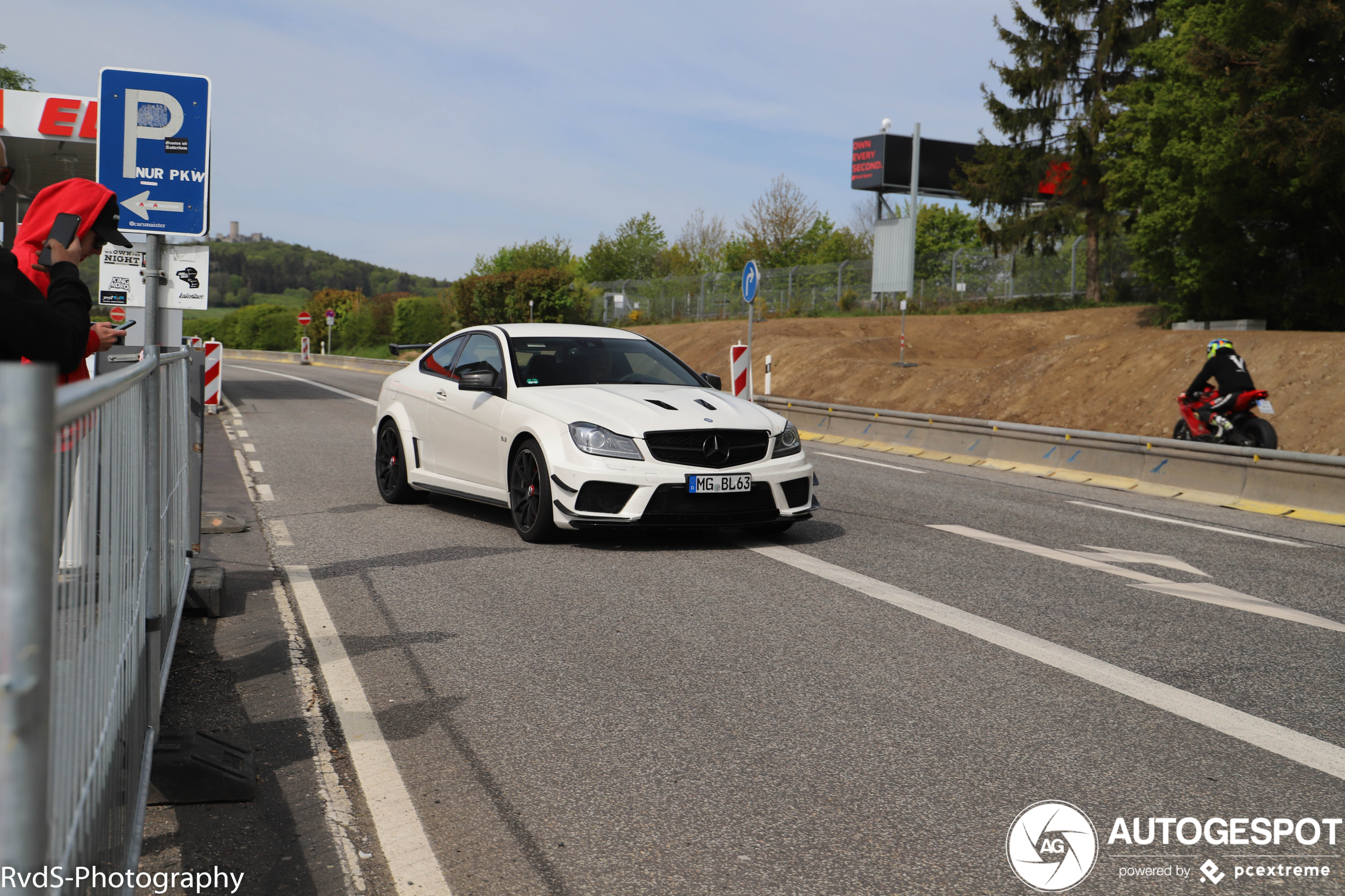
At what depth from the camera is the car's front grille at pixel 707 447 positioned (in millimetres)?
7812

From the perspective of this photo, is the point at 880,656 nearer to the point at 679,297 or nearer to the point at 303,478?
the point at 303,478

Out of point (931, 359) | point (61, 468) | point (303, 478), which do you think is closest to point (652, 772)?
point (61, 468)

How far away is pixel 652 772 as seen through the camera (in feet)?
12.8

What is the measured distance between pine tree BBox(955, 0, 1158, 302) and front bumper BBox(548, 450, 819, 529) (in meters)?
36.6

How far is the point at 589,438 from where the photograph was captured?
25.8 ft

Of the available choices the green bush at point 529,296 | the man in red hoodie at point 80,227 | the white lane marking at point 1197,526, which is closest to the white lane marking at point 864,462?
the white lane marking at point 1197,526

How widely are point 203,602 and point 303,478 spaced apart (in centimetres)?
626

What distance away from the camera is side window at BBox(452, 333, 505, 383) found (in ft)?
29.5

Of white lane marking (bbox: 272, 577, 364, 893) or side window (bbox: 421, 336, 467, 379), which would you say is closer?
white lane marking (bbox: 272, 577, 364, 893)

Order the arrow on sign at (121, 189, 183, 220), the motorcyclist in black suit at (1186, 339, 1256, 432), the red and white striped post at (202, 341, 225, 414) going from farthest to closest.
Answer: the red and white striped post at (202, 341, 225, 414)
the motorcyclist in black suit at (1186, 339, 1256, 432)
the arrow on sign at (121, 189, 183, 220)

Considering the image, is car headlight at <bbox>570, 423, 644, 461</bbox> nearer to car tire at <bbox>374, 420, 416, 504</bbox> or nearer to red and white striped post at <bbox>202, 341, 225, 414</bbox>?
car tire at <bbox>374, 420, 416, 504</bbox>

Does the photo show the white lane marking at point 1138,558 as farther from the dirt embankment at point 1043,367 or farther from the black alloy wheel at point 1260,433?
the dirt embankment at point 1043,367

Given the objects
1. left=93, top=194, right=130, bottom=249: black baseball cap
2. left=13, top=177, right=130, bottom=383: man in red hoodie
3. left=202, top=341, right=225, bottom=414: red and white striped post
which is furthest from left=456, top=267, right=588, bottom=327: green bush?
left=93, top=194, right=130, bottom=249: black baseball cap

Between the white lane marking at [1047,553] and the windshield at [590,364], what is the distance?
8.03 ft
